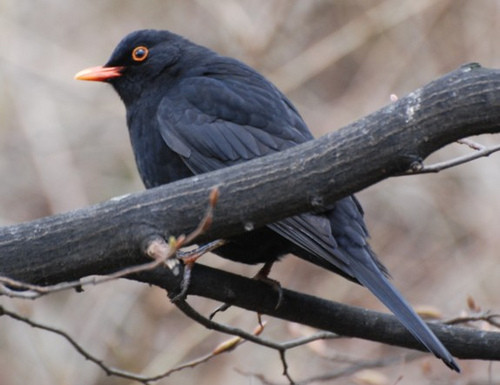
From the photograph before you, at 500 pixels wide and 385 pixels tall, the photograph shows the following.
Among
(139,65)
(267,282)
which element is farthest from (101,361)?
(139,65)

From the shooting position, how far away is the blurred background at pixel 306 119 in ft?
24.1

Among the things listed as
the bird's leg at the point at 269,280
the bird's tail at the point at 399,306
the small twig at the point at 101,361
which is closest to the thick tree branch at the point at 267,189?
the small twig at the point at 101,361

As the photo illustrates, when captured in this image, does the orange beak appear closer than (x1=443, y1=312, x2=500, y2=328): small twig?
No

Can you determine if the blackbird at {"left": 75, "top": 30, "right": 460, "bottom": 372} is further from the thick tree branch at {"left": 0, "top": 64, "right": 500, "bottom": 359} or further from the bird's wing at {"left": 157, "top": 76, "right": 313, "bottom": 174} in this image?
the thick tree branch at {"left": 0, "top": 64, "right": 500, "bottom": 359}

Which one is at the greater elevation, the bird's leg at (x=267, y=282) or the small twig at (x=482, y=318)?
the bird's leg at (x=267, y=282)

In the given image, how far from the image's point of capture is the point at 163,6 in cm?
842

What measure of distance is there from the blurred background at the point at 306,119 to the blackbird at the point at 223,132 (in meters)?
2.41

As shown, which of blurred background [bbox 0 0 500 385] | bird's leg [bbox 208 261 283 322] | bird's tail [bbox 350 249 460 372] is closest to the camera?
bird's tail [bbox 350 249 460 372]

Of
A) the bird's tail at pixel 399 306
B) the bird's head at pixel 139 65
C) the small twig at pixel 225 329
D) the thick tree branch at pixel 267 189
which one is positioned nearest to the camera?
the thick tree branch at pixel 267 189

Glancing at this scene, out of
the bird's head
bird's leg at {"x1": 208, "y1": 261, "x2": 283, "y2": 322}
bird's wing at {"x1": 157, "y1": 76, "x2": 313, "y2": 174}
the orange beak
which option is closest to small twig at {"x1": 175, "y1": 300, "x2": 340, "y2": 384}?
bird's leg at {"x1": 208, "y1": 261, "x2": 283, "y2": 322}

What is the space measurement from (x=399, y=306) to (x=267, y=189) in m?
0.81

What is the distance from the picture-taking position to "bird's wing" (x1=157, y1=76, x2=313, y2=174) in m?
4.19

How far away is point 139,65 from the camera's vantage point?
195 inches

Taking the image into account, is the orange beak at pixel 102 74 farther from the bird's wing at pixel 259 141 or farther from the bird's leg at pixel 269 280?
the bird's leg at pixel 269 280
